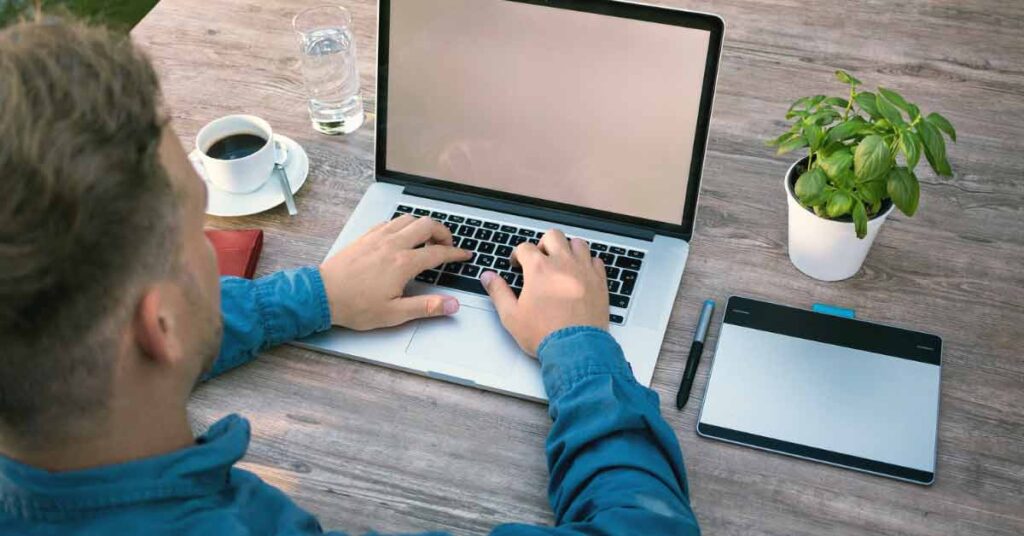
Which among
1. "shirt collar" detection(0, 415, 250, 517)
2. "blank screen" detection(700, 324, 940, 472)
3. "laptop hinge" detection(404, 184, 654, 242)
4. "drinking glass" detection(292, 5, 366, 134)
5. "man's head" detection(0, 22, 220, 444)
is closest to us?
"man's head" detection(0, 22, 220, 444)

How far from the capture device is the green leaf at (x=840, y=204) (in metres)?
1.08

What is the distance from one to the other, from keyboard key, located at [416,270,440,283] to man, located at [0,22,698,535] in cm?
22

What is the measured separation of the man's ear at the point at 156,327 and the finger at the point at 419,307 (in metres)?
0.37

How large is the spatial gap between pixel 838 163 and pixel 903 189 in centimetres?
7

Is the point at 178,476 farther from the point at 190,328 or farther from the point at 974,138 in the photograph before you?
the point at 974,138

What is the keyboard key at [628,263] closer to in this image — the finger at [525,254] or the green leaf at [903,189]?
the finger at [525,254]

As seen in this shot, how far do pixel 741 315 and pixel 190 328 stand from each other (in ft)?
2.01

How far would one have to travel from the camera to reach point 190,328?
0.79 meters

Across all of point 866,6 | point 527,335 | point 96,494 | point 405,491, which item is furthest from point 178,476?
point 866,6

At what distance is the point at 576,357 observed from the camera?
104cm

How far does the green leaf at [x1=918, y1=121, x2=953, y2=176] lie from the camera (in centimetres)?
105

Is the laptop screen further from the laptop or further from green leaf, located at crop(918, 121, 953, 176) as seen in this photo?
green leaf, located at crop(918, 121, 953, 176)

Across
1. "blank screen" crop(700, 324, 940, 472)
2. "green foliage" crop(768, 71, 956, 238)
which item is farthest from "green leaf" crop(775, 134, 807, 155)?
"blank screen" crop(700, 324, 940, 472)

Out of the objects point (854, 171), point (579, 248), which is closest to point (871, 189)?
point (854, 171)
